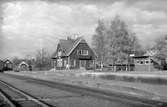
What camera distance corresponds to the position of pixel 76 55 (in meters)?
68.1

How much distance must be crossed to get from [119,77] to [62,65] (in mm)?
39144

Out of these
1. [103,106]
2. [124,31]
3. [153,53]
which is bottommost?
[103,106]

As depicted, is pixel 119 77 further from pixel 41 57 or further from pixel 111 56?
pixel 41 57

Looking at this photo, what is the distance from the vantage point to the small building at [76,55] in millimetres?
67594

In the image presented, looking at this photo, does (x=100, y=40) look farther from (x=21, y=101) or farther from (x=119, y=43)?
(x=21, y=101)

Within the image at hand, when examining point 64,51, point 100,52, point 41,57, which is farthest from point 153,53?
point 41,57

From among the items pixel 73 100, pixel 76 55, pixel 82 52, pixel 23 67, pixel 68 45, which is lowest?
pixel 73 100

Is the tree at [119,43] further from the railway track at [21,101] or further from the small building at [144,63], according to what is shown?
the railway track at [21,101]

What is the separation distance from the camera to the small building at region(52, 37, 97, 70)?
67594 millimetres

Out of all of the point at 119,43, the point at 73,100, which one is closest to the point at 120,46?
the point at 119,43

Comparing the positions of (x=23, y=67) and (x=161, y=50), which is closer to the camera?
(x=161, y=50)

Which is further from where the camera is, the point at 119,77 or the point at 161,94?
the point at 119,77

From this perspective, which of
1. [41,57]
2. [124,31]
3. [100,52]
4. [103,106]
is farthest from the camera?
Result: [41,57]

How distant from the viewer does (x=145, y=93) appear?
16.8 meters
